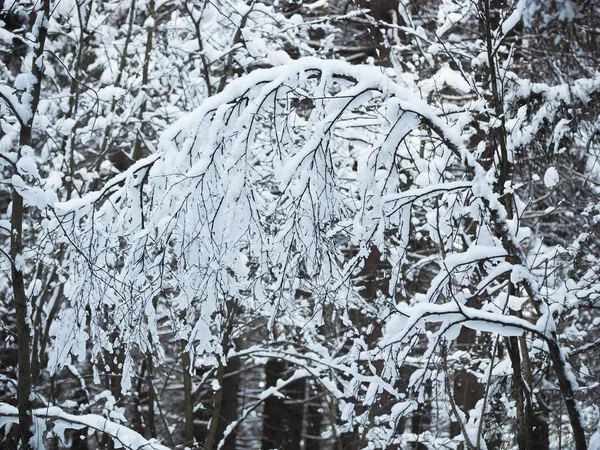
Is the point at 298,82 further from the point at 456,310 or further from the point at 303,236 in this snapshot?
the point at 456,310

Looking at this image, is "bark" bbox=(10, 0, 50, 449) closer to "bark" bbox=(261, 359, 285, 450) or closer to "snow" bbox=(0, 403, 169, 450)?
"snow" bbox=(0, 403, 169, 450)

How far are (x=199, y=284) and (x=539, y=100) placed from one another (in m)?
2.63

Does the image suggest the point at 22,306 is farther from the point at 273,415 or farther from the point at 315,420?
the point at 315,420

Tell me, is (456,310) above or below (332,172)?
below

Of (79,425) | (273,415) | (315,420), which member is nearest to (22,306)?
(79,425)

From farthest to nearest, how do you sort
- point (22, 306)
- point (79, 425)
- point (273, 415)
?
point (273, 415) → point (79, 425) → point (22, 306)

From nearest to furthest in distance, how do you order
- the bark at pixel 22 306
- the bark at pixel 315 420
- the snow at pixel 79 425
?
1. the bark at pixel 22 306
2. the snow at pixel 79 425
3. the bark at pixel 315 420

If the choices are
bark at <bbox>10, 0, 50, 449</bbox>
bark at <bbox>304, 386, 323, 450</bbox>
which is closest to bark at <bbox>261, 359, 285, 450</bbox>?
bark at <bbox>304, 386, 323, 450</bbox>

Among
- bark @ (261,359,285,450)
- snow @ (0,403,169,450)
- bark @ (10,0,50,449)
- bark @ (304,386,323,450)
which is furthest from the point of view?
bark @ (261,359,285,450)

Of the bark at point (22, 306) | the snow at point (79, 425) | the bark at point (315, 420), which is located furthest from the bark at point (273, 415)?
the bark at point (22, 306)

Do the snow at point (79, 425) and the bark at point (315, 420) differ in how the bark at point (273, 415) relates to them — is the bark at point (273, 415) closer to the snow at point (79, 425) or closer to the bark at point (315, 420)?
the bark at point (315, 420)

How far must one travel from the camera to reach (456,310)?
3.62 meters

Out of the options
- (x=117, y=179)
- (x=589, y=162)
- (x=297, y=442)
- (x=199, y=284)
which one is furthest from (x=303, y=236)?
(x=297, y=442)

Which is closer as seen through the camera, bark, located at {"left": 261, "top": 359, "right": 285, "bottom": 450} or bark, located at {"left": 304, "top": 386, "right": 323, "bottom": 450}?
bark, located at {"left": 304, "top": 386, "right": 323, "bottom": 450}
